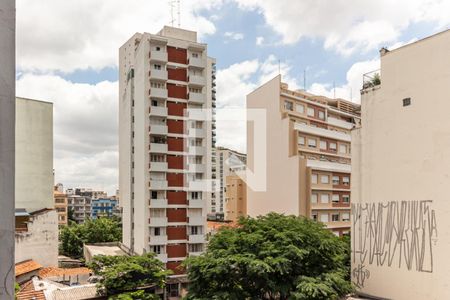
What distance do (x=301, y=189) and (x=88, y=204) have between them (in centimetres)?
7545

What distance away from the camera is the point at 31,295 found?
18516mm

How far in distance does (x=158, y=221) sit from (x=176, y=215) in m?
1.60

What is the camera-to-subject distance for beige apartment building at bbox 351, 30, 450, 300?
13.1 m

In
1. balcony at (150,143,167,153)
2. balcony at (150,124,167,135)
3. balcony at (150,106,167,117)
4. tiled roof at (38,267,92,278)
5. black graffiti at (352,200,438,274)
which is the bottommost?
tiled roof at (38,267,92,278)

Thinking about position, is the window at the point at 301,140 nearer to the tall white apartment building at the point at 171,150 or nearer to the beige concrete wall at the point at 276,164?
the beige concrete wall at the point at 276,164

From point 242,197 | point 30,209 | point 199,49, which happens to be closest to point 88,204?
point 242,197

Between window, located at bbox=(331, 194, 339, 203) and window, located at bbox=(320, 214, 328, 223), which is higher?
window, located at bbox=(331, 194, 339, 203)

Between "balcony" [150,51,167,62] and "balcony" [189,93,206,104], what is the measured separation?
3.61 metres

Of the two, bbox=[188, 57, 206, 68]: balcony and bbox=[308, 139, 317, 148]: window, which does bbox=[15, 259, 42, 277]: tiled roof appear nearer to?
bbox=[188, 57, 206, 68]: balcony

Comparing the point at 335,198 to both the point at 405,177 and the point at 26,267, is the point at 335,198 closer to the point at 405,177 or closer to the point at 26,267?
the point at 405,177

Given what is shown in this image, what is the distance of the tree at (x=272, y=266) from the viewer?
14094 millimetres

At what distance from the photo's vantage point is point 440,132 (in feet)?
43.4

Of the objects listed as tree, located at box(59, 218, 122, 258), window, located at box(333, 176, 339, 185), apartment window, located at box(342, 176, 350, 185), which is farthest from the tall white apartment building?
apartment window, located at box(342, 176, 350, 185)

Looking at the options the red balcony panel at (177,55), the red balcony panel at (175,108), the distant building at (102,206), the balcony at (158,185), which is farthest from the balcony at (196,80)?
the distant building at (102,206)
